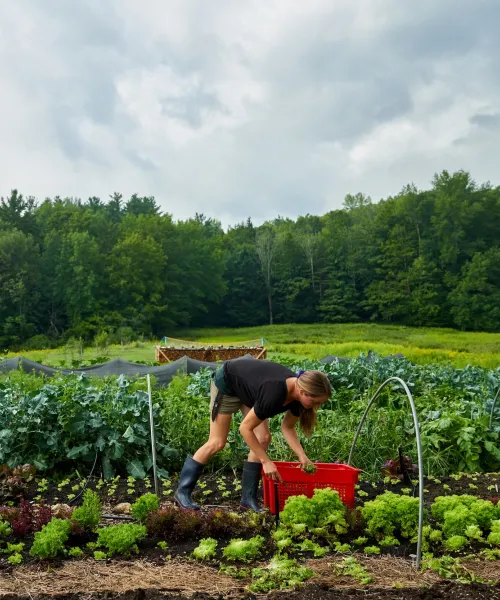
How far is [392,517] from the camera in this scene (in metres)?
3.36

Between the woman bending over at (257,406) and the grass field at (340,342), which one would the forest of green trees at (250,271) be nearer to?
the grass field at (340,342)

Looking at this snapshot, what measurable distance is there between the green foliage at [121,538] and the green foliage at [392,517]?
1.23 metres

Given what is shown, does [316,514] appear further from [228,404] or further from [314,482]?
[228,404]

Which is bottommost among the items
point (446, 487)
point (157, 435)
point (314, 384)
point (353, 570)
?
point (446, 487)

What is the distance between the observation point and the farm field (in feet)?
9.10

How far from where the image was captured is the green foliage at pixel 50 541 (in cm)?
297

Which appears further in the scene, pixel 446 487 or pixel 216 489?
pixel 216 489

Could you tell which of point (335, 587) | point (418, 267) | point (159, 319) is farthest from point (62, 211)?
point (335, 587)

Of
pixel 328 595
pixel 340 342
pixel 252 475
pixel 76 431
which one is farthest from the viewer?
pixel 340 342

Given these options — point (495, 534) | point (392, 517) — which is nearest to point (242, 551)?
point (392, 517)

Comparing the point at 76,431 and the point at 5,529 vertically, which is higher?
the point at 76,431

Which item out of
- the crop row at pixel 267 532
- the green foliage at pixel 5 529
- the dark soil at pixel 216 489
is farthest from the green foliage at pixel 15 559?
the dark soil at pixel 216 489

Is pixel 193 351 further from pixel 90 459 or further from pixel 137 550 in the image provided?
pixel 137 550

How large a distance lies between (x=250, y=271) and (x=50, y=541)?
40.0m
